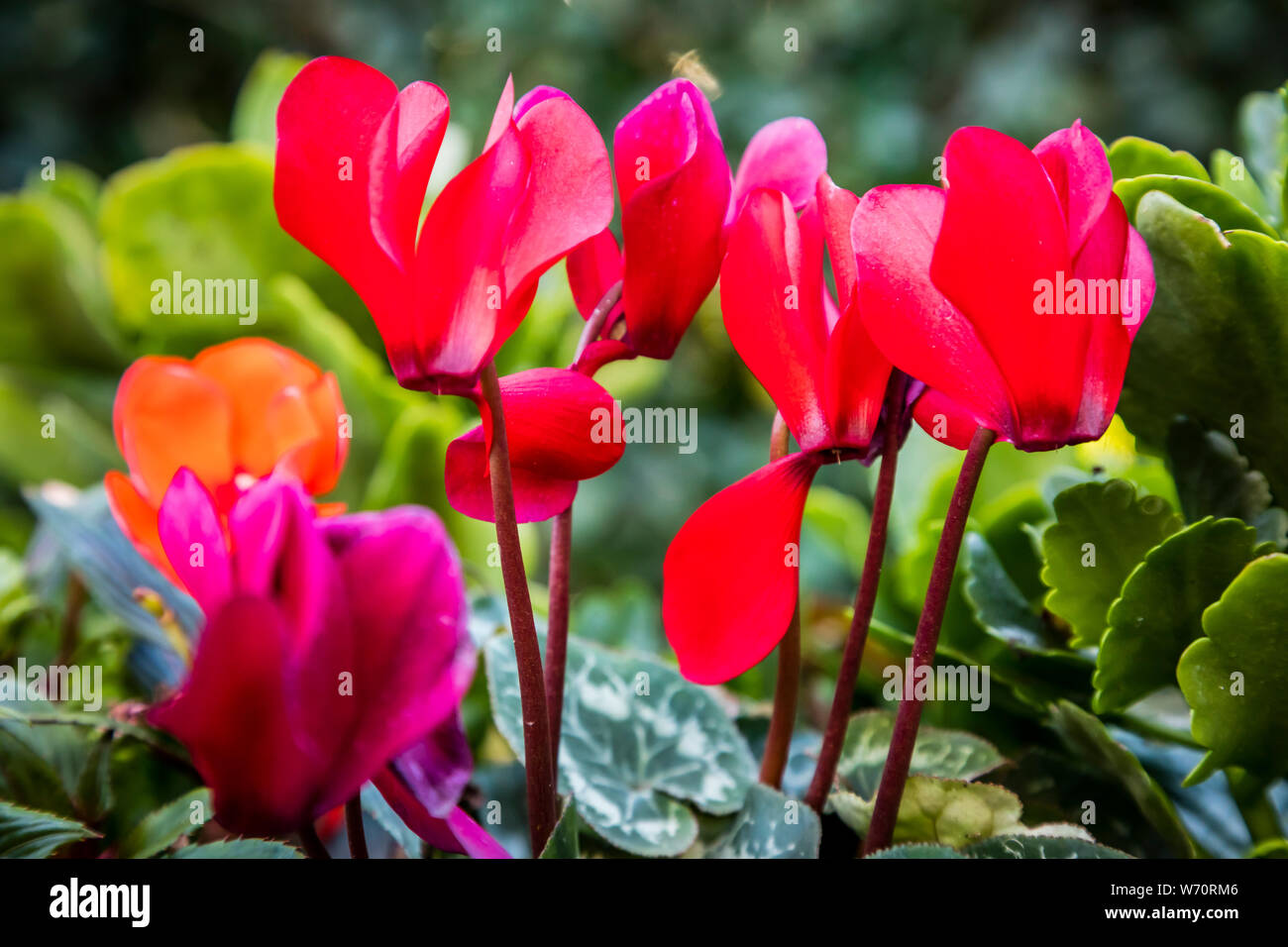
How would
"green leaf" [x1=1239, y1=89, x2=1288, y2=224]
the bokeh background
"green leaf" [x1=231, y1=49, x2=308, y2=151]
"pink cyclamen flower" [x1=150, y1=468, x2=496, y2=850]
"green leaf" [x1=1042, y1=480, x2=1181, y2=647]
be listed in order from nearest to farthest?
1. "pink cyclamen flower" [x1=150, y1=468, x2=496, y2=850]
2. "green leaf" [x1=1042, y1=480, x2=1181, y2=647]
3. "green leaf" [x1=1239, y1=89, x2=1288, y2=224]
4. the bokeh background
5. "green leaf" [x1=231, y1=49, x2=308, y2=151]

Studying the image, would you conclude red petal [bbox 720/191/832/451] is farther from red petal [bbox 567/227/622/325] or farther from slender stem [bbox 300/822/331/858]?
slender stem [bbox 300/822/331/858]

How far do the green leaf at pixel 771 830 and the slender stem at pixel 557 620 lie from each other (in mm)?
62

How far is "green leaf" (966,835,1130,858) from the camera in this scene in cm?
27

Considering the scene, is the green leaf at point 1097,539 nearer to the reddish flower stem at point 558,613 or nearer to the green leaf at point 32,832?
the reddish flower stem at point 558,613

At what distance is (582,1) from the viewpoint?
1.65 m

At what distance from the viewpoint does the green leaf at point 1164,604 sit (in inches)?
11.5

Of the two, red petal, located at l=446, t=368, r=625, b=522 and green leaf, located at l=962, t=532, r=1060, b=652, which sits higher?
red petal, located at l=446, t=368, r=625, b=522

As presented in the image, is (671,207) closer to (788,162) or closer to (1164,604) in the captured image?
(788,162)

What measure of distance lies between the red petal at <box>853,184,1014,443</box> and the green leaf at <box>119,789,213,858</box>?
0.23m

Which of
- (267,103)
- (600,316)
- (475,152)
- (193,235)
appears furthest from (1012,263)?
(475,152)

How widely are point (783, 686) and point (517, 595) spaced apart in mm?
97

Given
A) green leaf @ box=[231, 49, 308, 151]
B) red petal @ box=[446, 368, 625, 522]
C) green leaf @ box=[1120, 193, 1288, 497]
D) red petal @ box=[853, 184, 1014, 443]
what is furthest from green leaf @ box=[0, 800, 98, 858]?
green leaf @ box=[231, 49, 308, 151]

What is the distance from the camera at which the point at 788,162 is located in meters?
0.31
